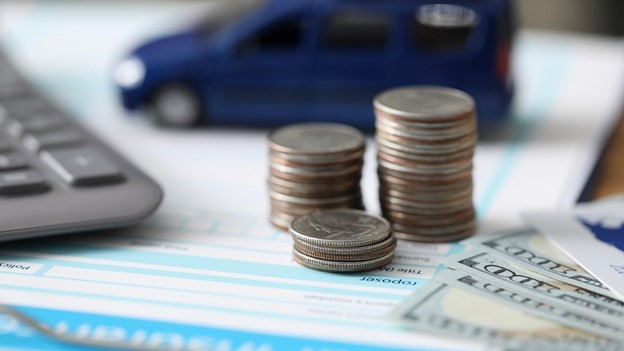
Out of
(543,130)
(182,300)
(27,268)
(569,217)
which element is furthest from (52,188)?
(543,130)

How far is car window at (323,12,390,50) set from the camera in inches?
49.6

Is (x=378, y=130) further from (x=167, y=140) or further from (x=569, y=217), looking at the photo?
(x=167, y=140)

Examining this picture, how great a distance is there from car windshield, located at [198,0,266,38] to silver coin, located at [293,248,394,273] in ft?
1.84

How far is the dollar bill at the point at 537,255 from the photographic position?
2.66ft

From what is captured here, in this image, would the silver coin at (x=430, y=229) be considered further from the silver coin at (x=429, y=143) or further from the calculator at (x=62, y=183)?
the calculator at (x=62, y=183)

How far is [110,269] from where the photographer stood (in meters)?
0.84

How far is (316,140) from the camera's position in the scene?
0.94m

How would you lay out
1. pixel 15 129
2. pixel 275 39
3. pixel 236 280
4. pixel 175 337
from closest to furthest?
pixel 175 337
pixel 236 280
pixel 15 129
pixel 275 39

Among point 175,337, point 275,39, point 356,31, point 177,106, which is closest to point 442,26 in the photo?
point 356,31

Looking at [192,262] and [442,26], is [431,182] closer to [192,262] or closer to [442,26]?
[192,262]

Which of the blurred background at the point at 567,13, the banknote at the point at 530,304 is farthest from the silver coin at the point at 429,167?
the blurred background at the point at 567,13

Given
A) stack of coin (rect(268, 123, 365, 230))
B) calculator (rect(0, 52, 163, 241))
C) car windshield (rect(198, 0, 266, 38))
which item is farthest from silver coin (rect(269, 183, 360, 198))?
car windshield (rect(198, 0, 266, 38))

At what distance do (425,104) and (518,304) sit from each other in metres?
0.23

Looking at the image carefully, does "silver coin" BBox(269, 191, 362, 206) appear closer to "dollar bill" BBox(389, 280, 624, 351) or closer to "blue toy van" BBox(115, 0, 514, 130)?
"dollar bill" BBox(389, 280, 624, 351)
